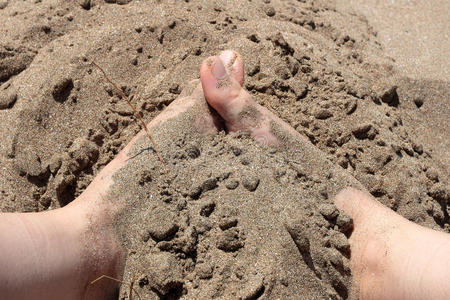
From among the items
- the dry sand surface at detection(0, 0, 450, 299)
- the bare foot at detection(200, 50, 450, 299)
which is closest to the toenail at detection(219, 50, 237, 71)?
the bare foot at detection(200, 50, 450, 299)

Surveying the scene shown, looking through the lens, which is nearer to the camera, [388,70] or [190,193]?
[190,193]

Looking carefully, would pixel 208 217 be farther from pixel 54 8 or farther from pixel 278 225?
pixel 54 8

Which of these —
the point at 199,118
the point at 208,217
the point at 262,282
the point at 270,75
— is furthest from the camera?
the point at 270,75

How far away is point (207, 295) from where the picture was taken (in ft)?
4.50

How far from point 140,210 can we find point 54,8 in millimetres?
1040

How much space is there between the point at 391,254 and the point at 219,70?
2.92 ft

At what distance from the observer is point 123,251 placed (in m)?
1.47

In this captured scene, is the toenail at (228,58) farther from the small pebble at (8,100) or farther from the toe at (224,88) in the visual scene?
the small pebble at (8,100)

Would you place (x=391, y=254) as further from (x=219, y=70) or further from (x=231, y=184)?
(x=219, y=70)

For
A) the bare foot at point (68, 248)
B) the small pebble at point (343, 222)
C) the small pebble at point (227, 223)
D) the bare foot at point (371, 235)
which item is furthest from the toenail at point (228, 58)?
the small pebble at point (343, 222)

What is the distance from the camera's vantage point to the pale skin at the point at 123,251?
51.1 inches

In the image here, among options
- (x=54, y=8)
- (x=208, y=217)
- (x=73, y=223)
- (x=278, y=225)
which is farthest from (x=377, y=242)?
(x=54, y=8)

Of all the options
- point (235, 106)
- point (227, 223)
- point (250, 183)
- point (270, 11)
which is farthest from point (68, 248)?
point (270, 11)

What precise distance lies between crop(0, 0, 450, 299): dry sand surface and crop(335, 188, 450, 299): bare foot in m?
0.06
